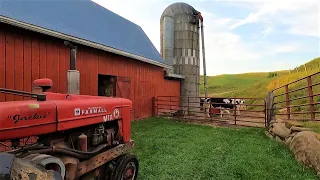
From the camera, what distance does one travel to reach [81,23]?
8.42 meters

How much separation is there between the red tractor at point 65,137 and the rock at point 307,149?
294 cm

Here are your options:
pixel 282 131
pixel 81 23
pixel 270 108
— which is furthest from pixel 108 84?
pixel 282 131

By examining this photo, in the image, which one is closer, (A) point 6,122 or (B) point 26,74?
(A) point 6,122

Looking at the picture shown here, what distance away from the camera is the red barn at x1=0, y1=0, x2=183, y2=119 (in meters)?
5.68

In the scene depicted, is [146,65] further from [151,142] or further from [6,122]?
[6,122]

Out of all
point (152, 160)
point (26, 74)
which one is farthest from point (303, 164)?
point (26, 74)

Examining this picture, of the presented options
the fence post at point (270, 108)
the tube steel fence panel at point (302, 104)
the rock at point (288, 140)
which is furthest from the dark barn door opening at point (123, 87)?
the rock at point (288, 140)

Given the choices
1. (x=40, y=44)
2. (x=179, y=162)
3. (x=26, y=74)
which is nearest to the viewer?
(x=179, y=162)

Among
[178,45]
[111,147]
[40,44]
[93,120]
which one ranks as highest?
[178,45]

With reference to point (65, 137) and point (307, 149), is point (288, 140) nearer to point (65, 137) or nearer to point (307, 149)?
point (307, 149)

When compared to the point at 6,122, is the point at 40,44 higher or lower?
higher

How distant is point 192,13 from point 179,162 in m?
12.1

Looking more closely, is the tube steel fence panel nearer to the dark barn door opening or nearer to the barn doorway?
the dark barn door opening

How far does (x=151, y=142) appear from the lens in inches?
243
